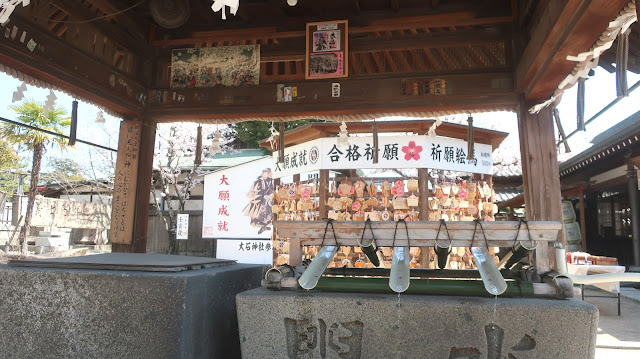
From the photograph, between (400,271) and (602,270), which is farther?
(602,270)

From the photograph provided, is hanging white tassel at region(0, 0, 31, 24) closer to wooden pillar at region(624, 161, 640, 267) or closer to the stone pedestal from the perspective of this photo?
the stone pedestal

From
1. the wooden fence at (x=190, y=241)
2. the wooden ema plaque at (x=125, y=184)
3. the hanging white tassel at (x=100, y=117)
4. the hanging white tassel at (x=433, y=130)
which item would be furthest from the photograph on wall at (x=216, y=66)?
the wooden fence at (x=190, y=241)

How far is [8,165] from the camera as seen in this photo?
1989 centimetres

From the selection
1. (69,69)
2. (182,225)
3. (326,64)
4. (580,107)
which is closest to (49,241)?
(182,225)

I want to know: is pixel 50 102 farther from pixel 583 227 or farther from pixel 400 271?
pixel 583 227

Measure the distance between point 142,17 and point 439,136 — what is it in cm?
A: 671

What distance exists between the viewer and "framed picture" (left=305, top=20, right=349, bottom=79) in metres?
5.11

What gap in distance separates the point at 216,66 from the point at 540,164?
4.17m

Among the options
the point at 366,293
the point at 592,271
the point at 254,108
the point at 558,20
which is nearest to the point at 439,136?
the point at 592,271

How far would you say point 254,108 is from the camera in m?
5.37

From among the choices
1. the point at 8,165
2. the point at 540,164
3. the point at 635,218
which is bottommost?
the point at 635,218

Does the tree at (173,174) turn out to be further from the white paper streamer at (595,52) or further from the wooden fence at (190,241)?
the white paper streamer at (595,52)

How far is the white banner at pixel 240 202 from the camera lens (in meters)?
13.4

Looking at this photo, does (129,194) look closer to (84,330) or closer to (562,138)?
(84,330)
